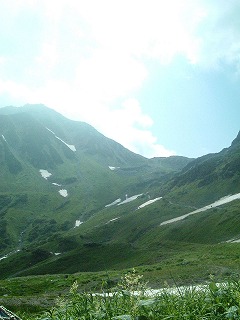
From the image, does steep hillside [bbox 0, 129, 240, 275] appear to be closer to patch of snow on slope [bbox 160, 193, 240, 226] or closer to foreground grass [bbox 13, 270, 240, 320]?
patch of snow on slope [bbox 160, 193, 240, 226]

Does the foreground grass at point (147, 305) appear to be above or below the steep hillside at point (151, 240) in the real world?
above

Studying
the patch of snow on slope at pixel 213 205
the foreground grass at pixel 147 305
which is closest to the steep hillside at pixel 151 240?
the patch of snow on slope at pixel 213 205

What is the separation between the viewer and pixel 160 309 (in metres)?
7.41

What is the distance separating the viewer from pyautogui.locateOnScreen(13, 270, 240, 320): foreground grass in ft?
22.1

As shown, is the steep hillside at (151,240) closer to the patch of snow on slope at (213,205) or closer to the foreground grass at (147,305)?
the patch of snow on slope at (213,205)

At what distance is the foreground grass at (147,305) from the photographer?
674 cm

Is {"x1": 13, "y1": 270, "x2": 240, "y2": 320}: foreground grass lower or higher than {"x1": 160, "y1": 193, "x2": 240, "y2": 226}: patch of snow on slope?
higher

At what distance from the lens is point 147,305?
24.4 feet

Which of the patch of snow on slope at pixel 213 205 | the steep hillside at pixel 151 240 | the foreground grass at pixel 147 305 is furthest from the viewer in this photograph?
the patch of snow on slope at pixel 213 205

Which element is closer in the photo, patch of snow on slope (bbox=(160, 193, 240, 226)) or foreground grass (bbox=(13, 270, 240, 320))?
foreground grass (bbox=(13, 270, 240, 320))

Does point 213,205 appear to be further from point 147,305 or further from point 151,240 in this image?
point 147,305

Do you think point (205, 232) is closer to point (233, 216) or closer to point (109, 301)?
point (233, 216)

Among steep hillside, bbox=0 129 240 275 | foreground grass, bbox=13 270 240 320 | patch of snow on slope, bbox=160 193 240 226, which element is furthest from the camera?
patch of snow on slope, bbox=160 193 240 226

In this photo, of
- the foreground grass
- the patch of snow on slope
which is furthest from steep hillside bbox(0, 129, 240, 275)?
the foreground grass
